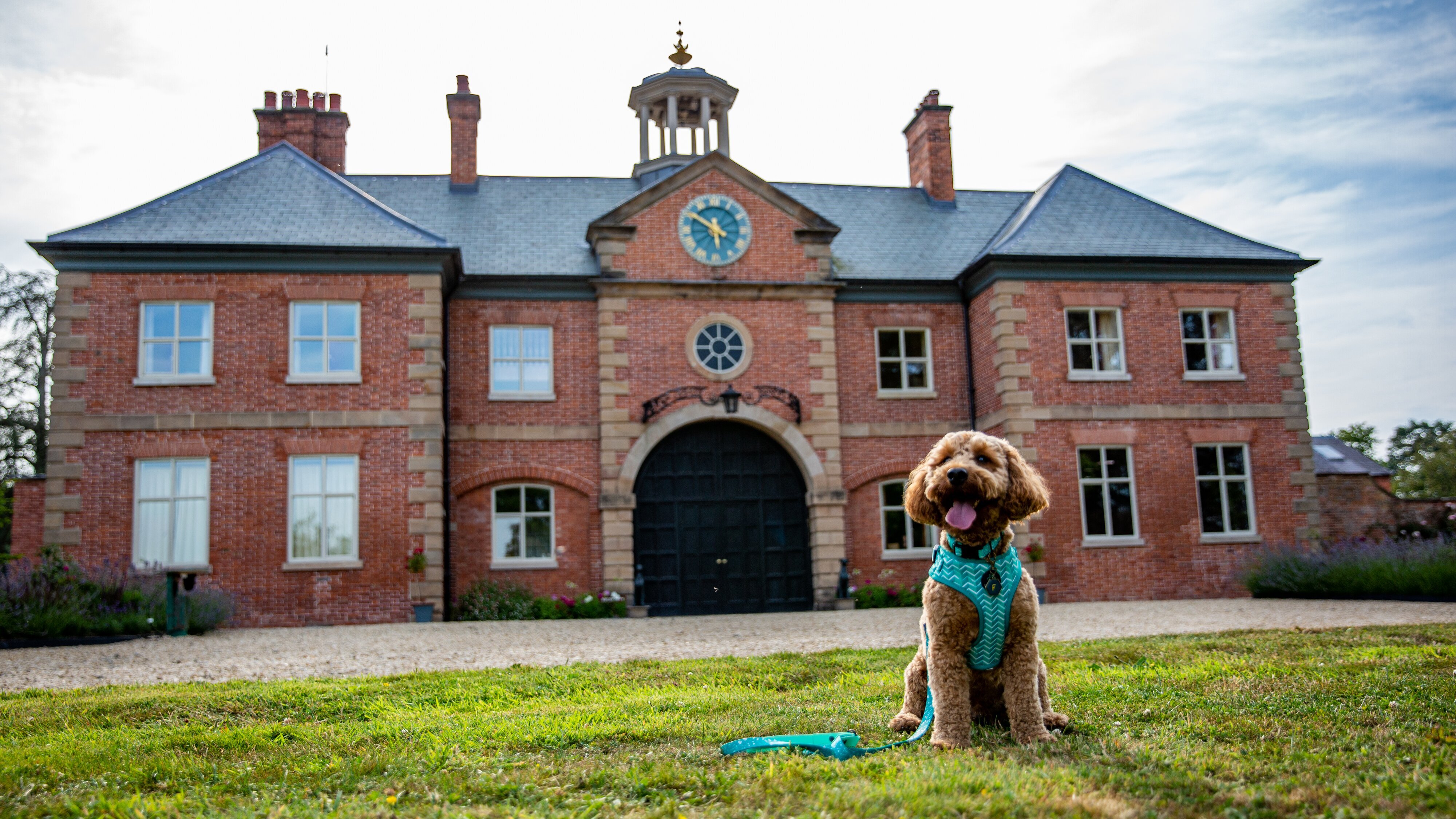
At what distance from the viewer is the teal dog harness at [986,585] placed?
4.85 meters

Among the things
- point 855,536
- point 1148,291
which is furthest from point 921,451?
point 1148,291

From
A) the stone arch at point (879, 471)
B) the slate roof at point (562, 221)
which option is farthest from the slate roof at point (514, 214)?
the stone arch at point (879, 471)

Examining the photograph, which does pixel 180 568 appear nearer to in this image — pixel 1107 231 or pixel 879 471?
pixel 879 471

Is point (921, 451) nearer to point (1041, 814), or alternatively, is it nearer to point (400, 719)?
point (400, 719)

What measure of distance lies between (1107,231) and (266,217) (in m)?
14.9

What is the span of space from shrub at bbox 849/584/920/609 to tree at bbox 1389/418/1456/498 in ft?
55.8

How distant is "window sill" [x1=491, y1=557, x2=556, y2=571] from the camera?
18219 millimetres

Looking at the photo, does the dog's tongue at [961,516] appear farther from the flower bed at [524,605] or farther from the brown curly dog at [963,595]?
the flower bed at [524,605]

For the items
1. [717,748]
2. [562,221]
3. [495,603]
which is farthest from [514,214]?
[717,748]

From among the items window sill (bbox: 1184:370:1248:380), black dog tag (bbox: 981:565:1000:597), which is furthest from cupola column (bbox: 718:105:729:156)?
black dog tag (bbox: 981:565:1000:597)

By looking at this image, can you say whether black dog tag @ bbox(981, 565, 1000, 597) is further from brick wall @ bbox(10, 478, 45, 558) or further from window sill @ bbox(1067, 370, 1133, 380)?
brick wall @ bbox(10, 478, 45, 558)

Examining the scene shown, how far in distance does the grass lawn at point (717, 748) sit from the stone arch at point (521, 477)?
32.1 feet

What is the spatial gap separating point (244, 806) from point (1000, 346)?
1656cm

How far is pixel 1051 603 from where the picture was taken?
59.6 ft
